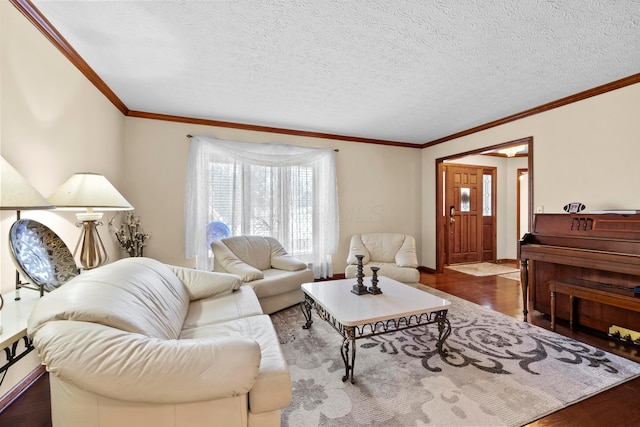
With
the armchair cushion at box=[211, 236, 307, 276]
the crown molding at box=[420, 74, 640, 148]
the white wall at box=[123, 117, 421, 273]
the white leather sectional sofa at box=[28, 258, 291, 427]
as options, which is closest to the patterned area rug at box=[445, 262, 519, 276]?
the white wall at box=[123, 117, 421, 273]

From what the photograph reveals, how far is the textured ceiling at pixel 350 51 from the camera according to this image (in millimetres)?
1741

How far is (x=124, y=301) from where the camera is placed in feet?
4.48

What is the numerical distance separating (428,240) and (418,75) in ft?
11.1

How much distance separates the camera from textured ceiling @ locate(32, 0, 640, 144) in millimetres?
1741

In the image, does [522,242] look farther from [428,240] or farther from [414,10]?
[414,10]

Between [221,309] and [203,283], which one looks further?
[203,283]

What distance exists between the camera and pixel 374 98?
3102mm

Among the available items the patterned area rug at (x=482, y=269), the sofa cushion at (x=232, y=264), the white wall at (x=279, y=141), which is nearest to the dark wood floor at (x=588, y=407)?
the sofa cushion at (x=232, y=264)

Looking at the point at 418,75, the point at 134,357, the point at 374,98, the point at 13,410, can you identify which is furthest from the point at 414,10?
the point at 13,410

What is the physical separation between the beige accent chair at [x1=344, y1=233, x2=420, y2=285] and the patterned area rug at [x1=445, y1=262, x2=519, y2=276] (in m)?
1.84

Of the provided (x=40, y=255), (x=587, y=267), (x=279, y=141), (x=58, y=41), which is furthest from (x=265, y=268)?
(x=587, y=267)

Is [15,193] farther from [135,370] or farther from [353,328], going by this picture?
[353,328]

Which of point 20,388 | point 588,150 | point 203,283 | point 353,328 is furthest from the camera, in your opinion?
point 588,150

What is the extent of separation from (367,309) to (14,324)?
1.90m
